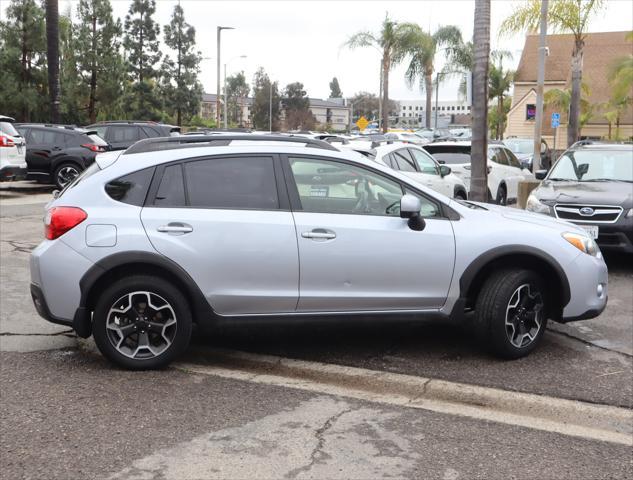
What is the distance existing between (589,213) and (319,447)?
6420mm

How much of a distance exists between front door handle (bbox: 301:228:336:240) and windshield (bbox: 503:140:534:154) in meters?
25.1

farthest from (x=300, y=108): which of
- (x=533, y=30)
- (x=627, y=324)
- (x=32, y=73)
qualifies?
(x=627, y=324)

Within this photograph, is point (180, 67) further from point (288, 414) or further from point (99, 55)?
point (288, 414)

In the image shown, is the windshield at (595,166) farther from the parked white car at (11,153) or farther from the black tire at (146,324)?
the parked white car at (11,153)

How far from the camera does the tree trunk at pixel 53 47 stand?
22656 millimetres

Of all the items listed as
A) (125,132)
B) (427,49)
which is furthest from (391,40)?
(125,132)

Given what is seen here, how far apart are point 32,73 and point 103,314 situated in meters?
30.0

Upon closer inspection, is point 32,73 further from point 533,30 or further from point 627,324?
point 627,324

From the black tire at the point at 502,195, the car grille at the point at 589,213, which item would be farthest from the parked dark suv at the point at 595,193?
the black tire at the point at 502,195

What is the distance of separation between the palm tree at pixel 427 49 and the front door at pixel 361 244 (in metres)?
37.2

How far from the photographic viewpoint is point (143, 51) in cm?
5734

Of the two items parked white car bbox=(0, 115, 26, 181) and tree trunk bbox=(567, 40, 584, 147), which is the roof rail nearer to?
parked white car bbox=(0, 115, 26, 181)

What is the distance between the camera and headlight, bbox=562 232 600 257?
5.71 metres

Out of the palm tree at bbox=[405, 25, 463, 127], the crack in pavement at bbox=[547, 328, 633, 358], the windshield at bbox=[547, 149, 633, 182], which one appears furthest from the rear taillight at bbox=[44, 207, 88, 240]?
the palm tree at bbox=[405, 25, 463, 127]
